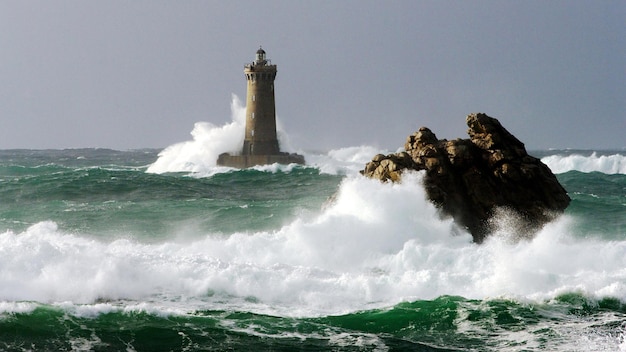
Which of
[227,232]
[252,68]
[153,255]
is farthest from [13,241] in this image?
[252,68]

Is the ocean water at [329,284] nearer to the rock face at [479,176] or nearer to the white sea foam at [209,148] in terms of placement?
the rock face at [479,176]

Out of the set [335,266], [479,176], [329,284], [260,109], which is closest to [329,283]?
[329,284]

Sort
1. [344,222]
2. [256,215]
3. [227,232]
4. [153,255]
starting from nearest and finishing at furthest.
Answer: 1. [153,255]
2. [344,222]
3. [227,232]
4. [256,215]

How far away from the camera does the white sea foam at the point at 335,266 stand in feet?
52.6

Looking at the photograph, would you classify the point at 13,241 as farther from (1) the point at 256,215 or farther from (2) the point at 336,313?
(1) the point at 256,215

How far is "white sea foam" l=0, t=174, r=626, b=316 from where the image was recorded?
52.6ft

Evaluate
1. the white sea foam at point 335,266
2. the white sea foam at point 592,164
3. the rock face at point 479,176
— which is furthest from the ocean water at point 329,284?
the white sea foam at point 592,164

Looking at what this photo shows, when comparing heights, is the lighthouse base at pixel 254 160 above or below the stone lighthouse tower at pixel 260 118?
below

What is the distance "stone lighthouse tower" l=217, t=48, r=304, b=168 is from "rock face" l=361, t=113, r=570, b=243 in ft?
109

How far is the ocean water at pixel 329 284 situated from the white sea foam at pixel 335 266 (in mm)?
38

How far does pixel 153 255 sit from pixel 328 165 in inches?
1492

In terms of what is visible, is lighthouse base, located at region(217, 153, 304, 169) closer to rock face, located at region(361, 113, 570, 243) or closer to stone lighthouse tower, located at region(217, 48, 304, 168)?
stone lighthouse tower, located at region(217, 48, 304, 168)

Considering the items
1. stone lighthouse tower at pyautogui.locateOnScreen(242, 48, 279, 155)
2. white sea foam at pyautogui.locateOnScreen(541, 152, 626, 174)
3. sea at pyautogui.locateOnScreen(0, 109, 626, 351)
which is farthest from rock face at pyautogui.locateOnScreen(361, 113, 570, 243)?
white sea foam at pyautogui.locateOnScreen(541, 152, 626, 174)

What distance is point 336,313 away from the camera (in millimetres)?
15078
